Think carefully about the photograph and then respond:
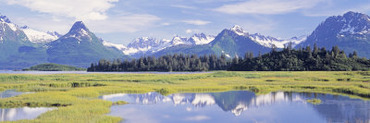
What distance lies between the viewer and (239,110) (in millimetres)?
57188

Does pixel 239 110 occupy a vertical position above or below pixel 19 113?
below

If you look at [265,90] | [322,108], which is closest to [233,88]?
[265,90]

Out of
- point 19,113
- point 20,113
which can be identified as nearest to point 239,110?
point 20,113

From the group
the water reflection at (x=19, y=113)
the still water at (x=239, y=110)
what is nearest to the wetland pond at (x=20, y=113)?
the water reflection at (x=19, y=113)

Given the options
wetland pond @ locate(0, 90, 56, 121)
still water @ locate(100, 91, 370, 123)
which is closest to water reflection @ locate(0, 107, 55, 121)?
wetland pond @ locate(0, 90, 56, 121)

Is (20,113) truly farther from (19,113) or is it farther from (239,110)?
(239,110)

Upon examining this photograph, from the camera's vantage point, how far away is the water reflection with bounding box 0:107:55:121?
4396 centimetres

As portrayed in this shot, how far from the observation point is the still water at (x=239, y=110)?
4741 cm

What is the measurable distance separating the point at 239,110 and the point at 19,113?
34.6 meters

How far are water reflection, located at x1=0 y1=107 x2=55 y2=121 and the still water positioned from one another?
10.9 m

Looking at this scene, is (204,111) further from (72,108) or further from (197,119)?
(72,108)

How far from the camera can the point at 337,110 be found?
5412cm

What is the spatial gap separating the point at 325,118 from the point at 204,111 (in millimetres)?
18786

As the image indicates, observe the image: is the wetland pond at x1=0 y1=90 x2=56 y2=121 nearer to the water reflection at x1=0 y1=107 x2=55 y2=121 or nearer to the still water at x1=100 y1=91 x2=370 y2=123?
the water reflection at x1=0 y1=107 x2=55 y2=121
